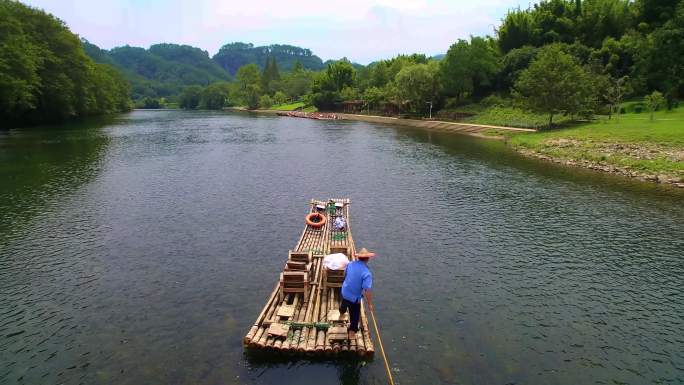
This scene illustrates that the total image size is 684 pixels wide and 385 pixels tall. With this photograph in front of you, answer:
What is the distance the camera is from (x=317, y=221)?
32.6m

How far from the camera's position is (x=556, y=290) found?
915 inches

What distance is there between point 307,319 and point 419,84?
116550 millimetres

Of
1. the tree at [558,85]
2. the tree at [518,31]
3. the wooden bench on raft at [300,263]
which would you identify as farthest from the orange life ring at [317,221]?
the tree at [518,31]

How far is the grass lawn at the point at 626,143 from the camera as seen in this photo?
50331 millimetres

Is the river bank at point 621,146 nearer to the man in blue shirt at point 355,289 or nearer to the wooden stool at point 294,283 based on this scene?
the man in blue shirt at point 355,289

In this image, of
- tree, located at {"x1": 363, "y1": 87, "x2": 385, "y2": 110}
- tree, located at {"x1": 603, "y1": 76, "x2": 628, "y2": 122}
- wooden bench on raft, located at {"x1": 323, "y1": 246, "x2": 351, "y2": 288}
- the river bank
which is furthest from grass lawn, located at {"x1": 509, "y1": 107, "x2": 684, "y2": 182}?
tree, located at {"x1": 363, "y1": 87, "x2": 385, "y2": 110}

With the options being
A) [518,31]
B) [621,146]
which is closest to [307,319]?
[621,146]

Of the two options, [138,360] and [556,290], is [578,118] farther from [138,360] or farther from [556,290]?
[138,360]

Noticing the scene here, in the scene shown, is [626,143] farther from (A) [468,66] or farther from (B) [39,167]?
(B) [39,167]

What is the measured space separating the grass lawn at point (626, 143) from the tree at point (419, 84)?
51.9 meters

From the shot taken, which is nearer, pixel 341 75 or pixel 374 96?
pixel 374 96

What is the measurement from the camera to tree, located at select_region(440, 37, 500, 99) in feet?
402

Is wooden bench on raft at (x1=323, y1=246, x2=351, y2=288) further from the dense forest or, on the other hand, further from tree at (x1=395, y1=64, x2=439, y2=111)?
tree at (x1=395, y1=64, x2=439, y2=111)

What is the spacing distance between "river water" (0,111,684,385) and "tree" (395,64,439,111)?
79589 millimetres
